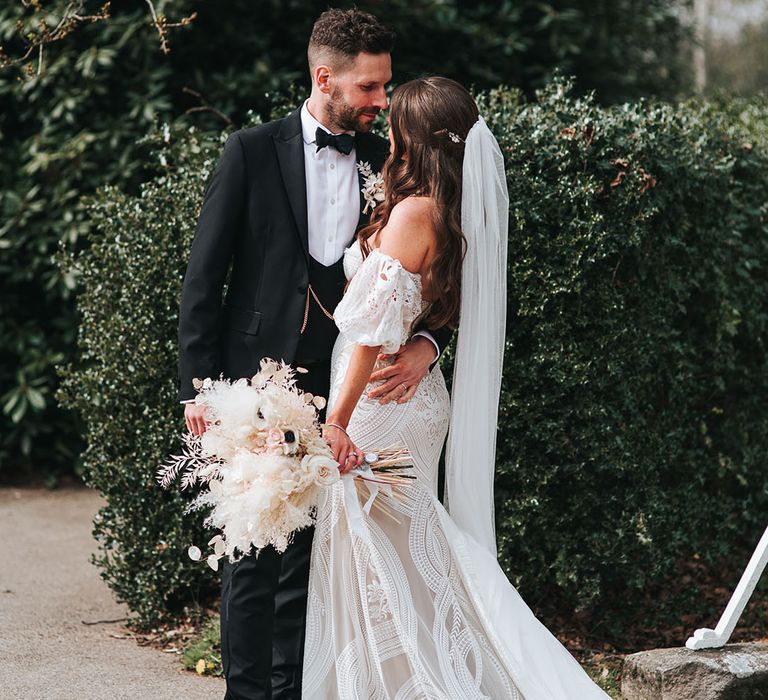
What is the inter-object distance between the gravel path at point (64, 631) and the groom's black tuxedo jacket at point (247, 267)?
1.34 m

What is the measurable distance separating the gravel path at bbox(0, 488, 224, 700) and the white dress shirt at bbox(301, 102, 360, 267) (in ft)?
5.62

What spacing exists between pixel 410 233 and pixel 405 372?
0.45m

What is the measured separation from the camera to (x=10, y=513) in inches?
263

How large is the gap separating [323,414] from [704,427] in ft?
6.82

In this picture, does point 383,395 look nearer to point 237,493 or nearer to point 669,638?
point 237,493

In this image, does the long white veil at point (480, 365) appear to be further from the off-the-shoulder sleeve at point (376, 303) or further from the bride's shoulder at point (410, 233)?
the off-the-shoulder sleeve at point (376, 303)

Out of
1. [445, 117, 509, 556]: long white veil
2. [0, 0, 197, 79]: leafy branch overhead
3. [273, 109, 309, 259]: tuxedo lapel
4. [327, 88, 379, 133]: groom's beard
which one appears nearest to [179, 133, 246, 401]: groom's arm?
[273, 109, 309, 259]: tuxedo lapel

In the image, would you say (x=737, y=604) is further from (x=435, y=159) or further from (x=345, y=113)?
(x=345, y=113)

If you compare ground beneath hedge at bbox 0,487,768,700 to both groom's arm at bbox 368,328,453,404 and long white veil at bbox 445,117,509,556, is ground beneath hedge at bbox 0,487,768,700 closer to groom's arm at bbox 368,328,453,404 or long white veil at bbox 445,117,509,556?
long white veil at bbox 445,117,509,556

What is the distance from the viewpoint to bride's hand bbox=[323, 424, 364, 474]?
10.4ft

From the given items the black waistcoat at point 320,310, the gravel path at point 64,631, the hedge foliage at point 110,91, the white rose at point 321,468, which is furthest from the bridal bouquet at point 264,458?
the hedge foliage at point 110,91

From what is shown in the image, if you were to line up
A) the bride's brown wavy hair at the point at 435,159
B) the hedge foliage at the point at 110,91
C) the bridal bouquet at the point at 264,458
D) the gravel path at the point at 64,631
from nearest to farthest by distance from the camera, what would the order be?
the bridal bouquet at the point at 264,458 < the bride's brown wavy hair at the point at 435,159 < the gravel path at the point at 64,631 < the hedge foliage at the point at 110,91

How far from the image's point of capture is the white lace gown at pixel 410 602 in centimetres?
334

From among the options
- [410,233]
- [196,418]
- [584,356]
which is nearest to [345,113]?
[410,233]
